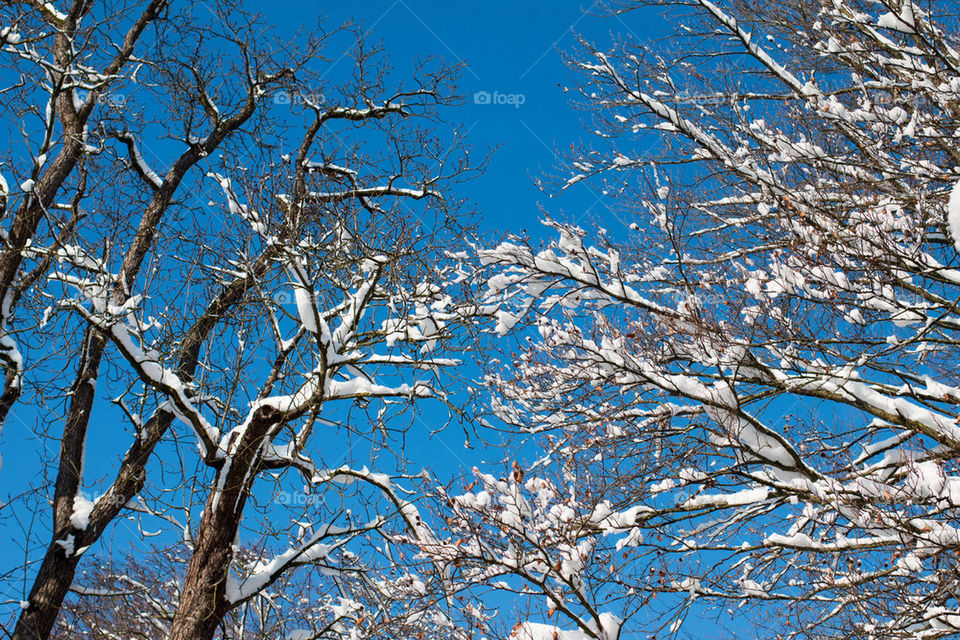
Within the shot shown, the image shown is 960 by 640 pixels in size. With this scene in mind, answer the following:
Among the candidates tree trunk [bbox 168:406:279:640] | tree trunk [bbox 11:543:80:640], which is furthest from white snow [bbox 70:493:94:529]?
tree trunk [bbox 168:406:279:640]

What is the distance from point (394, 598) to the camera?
646 centimetres

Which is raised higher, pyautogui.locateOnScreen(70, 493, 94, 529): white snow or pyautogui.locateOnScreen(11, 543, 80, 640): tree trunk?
pyautogui.locateOnScreen(70, 493, 94, 529): white snow

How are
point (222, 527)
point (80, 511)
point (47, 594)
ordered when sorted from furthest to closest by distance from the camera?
1. point (80, 511)
2. point (47, 594)
3. point (222, 527)

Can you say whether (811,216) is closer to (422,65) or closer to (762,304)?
(762,304)

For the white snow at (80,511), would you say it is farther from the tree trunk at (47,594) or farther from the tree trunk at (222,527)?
the tree trunk at (222,527)

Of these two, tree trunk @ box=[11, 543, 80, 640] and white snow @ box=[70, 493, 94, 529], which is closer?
tree trunk @ box=[11, 543, 80, 640]

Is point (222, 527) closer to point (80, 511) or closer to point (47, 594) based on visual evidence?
point (80, 511)

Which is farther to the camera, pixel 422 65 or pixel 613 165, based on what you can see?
pixel 422 65

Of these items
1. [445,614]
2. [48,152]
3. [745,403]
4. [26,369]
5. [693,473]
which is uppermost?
[48,152]

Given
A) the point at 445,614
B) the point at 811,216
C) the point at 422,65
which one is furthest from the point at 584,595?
the point at 422,65

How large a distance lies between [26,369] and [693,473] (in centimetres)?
600

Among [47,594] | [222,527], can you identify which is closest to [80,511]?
[47,594]

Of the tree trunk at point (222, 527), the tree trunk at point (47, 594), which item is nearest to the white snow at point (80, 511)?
the tree trunk at point (47, 594)

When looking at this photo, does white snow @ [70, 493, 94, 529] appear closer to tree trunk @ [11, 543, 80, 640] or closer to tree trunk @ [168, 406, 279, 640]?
tree trunk @ [11, 543, 80, 640]
